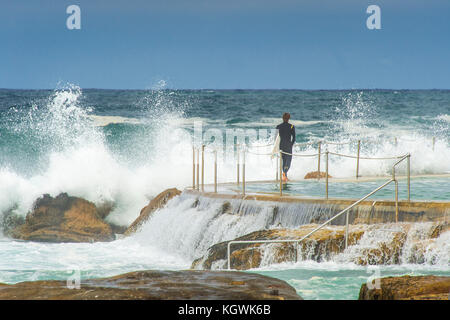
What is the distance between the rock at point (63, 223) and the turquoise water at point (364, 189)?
12.2 ft

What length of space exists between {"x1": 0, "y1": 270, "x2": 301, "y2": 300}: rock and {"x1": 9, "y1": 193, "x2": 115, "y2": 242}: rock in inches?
311

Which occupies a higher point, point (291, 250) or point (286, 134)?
point (286, 134)

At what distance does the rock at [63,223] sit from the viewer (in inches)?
534

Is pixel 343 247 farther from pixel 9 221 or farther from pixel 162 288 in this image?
pixel 9 221

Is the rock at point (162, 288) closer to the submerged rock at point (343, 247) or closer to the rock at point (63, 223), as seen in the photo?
the submerged rock at point (343, 247)

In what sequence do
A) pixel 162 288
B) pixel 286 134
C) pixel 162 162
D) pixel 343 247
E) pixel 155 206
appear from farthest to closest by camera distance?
pixel 162 162 < pixel 155 206 < pixel 286 134 < pixel 343 247 < pixel 162 288

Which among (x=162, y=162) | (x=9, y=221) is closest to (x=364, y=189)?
(x=9, y=221)

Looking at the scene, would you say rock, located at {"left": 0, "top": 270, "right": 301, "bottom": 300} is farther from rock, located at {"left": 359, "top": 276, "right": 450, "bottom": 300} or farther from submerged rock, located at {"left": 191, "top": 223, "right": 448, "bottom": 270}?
submerged rock, located at {"left": 191, "top": 223, "right": 448, "bottom": 270}

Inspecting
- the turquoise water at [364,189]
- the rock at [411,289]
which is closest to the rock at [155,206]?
the turquoise water at [364,189]

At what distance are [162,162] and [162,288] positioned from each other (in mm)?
15422

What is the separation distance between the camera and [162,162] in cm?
2066

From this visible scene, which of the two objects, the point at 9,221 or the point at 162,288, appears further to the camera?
the point at 9,221
